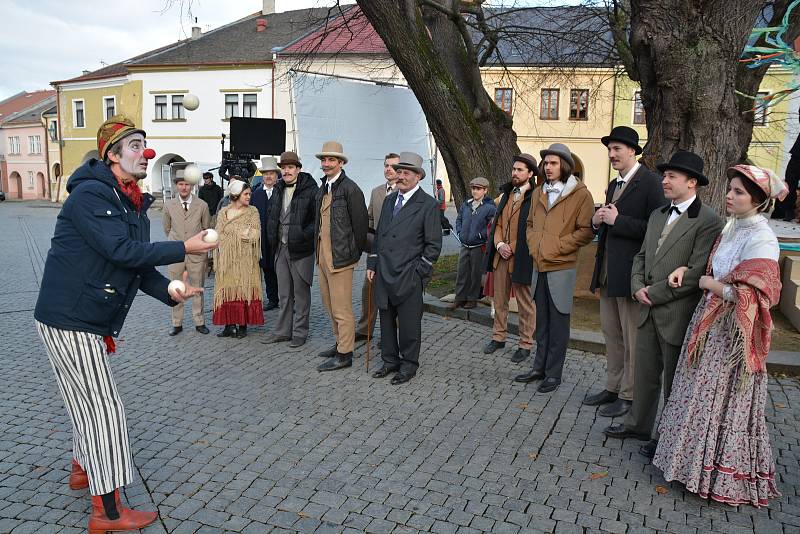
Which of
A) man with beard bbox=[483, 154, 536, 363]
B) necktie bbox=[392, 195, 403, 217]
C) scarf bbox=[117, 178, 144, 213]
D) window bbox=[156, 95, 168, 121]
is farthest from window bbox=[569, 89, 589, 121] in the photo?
scarf bbox=[117, 178, 144, 213]

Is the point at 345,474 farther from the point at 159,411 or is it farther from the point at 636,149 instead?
the point at 636,149

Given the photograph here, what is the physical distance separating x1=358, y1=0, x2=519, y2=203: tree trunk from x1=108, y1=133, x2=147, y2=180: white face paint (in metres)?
5.64

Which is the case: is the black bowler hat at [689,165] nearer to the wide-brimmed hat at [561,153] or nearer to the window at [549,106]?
the wide-brimmed hat at [561,153]

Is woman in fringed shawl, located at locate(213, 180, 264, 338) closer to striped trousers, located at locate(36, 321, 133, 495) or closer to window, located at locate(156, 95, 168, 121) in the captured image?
striped trousers, located at locate(36, 321, 133, 495)

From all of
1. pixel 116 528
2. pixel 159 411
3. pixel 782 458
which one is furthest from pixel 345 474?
pixel 782 458

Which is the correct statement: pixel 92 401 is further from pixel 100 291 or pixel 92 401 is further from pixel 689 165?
pixel 689 165

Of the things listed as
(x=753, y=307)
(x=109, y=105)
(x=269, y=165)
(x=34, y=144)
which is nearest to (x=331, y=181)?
(x=269, y=165)

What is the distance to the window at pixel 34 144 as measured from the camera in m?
51.4

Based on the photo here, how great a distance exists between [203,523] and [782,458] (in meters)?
3.65

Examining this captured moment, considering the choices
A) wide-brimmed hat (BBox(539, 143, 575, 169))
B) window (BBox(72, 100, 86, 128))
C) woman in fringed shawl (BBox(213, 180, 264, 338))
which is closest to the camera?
wide-brimmed hat (BBox(539, 143, 575, 169))

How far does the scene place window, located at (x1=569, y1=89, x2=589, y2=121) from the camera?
34.2 m

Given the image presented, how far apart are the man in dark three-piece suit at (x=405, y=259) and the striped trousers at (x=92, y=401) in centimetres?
277

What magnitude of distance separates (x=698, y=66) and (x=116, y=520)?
6.19 metres

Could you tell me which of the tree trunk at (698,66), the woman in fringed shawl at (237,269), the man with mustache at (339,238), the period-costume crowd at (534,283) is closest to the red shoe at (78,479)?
the period-costume crowd at (534,283)
